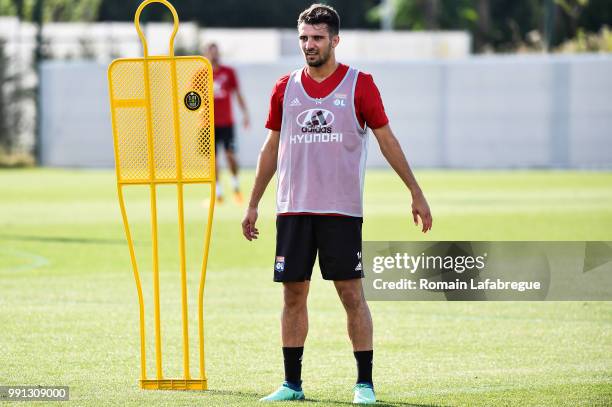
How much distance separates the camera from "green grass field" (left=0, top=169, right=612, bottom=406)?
7660 millimetres

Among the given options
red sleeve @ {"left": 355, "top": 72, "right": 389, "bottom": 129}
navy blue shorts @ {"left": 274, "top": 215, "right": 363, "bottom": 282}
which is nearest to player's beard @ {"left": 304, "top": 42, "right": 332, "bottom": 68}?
red sleeve @ {"left": 355, "top": 72, "right": 389, "bottom": 129}

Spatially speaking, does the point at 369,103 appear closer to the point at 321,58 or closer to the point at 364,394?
the point at 321,58

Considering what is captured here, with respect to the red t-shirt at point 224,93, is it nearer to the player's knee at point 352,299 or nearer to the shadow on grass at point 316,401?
the shadow on grass at point 316,401

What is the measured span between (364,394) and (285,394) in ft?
1.48

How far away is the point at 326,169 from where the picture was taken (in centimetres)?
715

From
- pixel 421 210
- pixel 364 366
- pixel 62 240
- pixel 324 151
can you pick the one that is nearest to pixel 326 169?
pixel 324 151

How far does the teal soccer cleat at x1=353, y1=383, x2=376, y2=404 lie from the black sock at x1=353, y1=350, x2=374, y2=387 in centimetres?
4

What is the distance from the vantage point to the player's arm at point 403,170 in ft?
23.6

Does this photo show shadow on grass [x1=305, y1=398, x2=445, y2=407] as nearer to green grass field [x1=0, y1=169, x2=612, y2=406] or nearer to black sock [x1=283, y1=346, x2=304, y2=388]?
green grass field [x1=0, y1=169, x2=612, y2=406]

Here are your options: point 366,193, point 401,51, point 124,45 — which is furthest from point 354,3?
point 366,193

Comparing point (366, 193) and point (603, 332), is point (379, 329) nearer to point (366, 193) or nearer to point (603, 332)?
point (603, 332)

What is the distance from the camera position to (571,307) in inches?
447

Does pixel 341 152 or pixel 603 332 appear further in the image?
pixel 603 332

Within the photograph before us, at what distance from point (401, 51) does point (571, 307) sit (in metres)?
33.9
